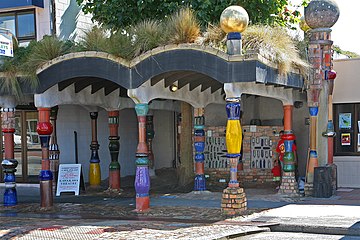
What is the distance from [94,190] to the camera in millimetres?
14641

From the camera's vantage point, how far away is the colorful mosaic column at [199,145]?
42.1 ft

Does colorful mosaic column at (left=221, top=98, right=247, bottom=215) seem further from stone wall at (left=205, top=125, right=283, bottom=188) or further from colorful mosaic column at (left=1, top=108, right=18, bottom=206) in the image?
colorful mosaic column at (left=1, top=108, right=18, bottom=206)

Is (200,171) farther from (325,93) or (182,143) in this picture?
(325,93)

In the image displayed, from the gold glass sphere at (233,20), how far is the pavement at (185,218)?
342cm

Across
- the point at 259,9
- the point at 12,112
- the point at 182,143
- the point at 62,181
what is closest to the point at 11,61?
the point at 12,112

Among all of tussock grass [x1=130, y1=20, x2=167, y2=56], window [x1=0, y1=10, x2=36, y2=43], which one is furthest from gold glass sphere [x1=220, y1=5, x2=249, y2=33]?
window [x1=0, y1=10, x2=36, y2=43]

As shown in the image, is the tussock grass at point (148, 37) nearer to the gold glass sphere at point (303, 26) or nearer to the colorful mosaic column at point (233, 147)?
the colorful mosaic column at point (233, 147)

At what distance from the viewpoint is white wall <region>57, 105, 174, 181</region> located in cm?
1546

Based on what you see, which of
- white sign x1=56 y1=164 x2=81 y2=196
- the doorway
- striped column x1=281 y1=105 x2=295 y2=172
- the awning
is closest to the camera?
striped column x1=281 y1=105 x2=295 y2=172

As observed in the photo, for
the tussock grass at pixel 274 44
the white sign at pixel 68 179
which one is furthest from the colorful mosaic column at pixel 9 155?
the tussock grass at pixel 274 44

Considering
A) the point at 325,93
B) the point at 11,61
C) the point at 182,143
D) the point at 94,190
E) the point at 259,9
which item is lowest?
the point at 94,190

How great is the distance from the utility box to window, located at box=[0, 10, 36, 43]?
28.8ft

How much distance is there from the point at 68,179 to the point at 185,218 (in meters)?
5.10

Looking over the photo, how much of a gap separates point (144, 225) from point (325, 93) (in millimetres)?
5819
